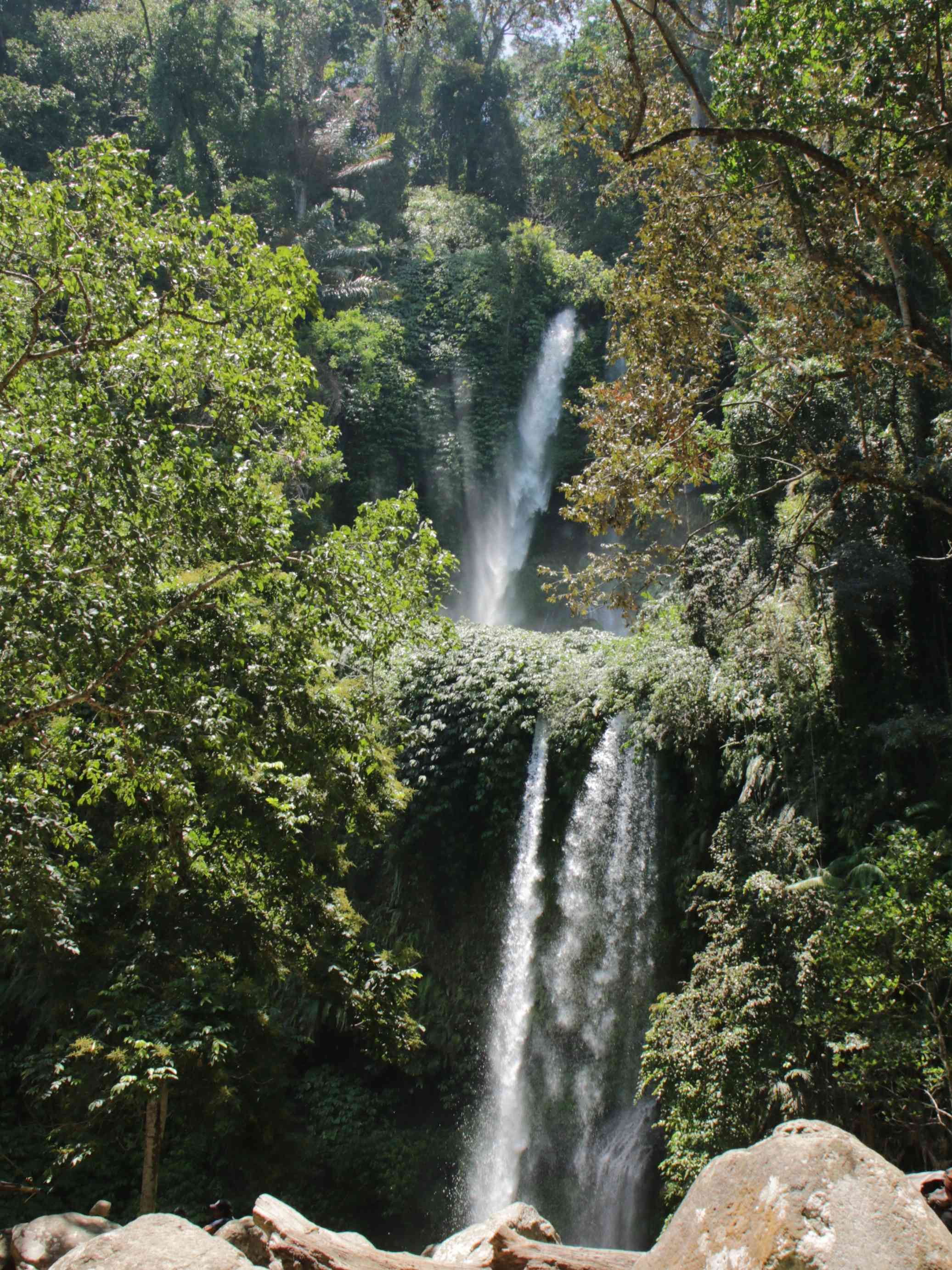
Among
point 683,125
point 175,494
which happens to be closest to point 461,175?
point 683,125

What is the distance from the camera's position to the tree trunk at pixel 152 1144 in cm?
654

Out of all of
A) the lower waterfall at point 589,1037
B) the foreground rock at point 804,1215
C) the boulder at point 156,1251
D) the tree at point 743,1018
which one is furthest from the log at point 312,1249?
the lower waterfall at point 589,1037

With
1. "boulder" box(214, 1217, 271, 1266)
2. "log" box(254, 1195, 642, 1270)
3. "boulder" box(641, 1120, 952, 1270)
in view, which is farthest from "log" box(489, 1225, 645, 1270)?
"boulder" box(641, 1120, 952, 1270)

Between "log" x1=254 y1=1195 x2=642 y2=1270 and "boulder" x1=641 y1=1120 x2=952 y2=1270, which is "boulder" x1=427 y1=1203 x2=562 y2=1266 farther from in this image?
"boulder" x1=641 y1=1120 x2=952 y2=1270

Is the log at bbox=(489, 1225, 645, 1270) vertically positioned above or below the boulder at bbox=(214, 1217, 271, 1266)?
above

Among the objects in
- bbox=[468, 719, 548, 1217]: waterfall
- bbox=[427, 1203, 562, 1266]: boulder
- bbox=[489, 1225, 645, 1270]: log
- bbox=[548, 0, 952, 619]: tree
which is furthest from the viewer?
bbox=[468, 719, 548, 1217]: waterfall

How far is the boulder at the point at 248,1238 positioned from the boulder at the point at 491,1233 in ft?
3.54

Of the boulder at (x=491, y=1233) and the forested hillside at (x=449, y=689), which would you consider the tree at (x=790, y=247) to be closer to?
the forested hillside at (x=449, y=689)

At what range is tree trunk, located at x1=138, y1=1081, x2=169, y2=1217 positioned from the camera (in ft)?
21.4

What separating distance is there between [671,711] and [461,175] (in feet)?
76.6

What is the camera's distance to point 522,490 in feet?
68.4

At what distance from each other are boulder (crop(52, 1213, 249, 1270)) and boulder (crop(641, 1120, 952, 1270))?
182 cm

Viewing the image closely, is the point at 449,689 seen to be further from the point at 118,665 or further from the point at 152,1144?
the point at 118,665

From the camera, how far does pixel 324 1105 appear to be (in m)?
10.5
